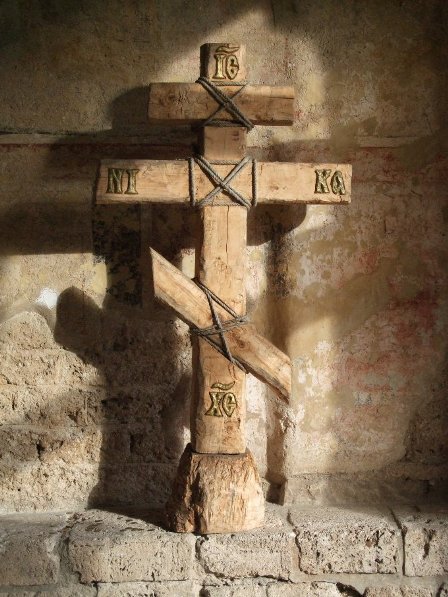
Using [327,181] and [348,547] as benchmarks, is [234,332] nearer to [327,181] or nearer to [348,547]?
[327,181]

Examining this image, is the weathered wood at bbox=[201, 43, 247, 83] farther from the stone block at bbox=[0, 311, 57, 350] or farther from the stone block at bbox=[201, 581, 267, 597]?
the stone block at bbox=[201, 581, 267, 597]

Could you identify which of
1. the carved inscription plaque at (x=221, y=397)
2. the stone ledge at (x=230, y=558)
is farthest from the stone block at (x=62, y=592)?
the carved inscription plaque at (x=221, y=397)

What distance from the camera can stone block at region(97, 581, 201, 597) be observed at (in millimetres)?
2156

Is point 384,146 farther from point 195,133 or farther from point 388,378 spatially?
point 388,378

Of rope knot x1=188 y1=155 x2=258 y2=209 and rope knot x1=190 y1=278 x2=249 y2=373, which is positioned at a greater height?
rope knot x1=188 y1=155 x2=258 y2=209

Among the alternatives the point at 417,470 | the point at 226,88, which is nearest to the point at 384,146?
the point at 226,88

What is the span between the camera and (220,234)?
83.4 inches

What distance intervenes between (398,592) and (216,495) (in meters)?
0.68

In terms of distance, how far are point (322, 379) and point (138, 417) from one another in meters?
0.64

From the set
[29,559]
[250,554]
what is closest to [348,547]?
[250,554]

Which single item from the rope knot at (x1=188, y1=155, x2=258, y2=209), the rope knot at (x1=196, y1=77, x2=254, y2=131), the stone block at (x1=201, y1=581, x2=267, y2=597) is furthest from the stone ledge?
the rope knot at (x1=196, y1=77, x2=254, y2=131)

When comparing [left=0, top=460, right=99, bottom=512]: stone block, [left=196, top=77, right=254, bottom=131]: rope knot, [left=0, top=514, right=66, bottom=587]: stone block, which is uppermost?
[left=196, top=77, right=254, bottom=131]: rope knot

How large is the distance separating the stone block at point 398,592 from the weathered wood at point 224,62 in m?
1.63

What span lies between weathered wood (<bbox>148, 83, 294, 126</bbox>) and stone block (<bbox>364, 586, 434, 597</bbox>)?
152 centimetres
